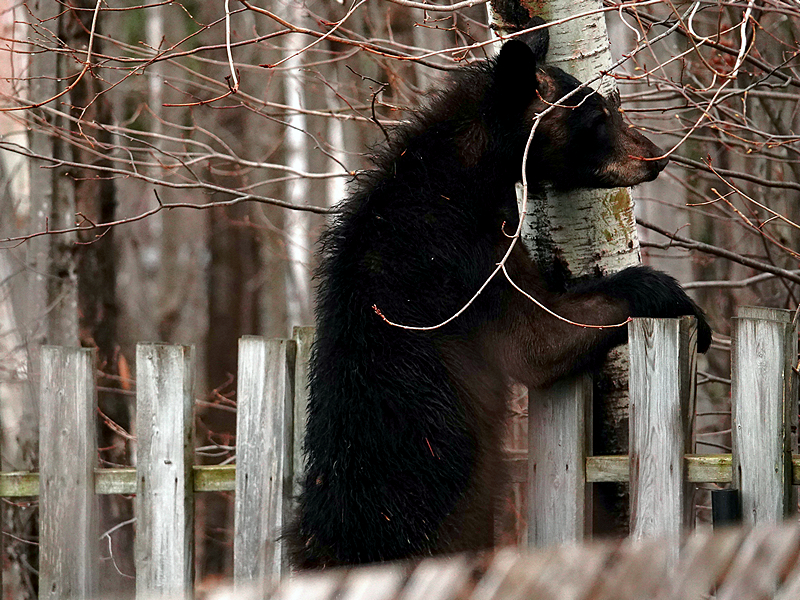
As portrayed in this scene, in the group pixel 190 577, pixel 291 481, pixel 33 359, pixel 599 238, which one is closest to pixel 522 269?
pixel 599 238

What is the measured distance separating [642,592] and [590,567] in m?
0.11

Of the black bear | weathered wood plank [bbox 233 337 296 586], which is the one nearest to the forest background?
the black bear

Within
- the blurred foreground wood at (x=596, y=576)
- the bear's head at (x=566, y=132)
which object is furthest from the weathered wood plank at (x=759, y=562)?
the bear's head at (x=566, y=132)

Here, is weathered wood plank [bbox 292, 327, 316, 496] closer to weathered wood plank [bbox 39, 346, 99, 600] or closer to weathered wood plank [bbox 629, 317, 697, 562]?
weathered wood plank [bbox 39, 346, 99, 600]

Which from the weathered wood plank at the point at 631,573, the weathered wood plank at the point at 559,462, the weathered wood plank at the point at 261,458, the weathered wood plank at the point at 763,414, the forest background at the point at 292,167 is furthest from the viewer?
the forest background at the point at 292,167

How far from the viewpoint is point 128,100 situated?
538 inches

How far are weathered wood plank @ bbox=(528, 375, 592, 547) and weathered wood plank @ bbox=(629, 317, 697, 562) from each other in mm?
226

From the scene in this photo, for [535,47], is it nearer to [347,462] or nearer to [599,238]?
[599,238]

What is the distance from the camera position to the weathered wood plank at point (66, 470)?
3.57 meters

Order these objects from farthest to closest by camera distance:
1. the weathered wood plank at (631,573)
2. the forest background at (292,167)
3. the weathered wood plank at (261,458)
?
the forest background at (292,167)
the weathered wood plank at (261,458)
the weathered wood plank at (631,573)

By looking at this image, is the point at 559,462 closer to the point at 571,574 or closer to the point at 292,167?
the point at 571,574

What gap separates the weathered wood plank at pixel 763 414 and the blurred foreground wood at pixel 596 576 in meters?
1.76

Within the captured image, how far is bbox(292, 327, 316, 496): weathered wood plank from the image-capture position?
359 centimetres

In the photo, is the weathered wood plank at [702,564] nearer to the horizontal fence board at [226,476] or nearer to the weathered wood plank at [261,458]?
the horizontal fence board at [226,476]
